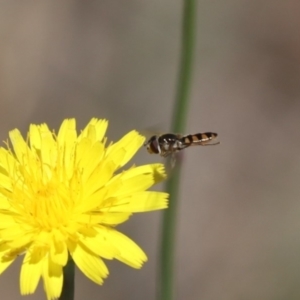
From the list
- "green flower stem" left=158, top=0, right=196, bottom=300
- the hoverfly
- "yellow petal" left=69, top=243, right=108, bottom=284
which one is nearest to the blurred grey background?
"green flower stem" left=158, top=0, right=196, bottom=300

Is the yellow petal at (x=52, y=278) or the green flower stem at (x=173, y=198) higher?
the green flower stem at (x=173, y=198)

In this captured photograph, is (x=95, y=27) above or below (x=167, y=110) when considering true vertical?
above

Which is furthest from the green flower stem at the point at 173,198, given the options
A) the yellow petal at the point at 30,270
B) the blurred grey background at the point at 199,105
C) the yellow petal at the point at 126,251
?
the blurred grey background at the point at 199,105

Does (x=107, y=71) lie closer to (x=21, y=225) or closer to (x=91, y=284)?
(x=91, y=284)

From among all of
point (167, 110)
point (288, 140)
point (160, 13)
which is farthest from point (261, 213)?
point (160, 13)

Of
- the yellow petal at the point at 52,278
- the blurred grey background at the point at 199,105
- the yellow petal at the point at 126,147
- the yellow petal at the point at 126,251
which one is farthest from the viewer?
the blurred grey background at the point at 199,105

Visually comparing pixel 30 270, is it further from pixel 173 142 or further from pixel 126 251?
pixel 173 142

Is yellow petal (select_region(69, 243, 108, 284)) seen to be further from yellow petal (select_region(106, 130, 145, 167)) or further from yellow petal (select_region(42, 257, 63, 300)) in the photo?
yellow petal (select_region(106, 130, 145, 167))

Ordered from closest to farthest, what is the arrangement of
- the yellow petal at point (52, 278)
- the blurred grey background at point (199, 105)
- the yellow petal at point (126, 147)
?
the yellow petal at point (52, 278) → the yellow petal at point (126, 147) → the blurred grey background at point (199, 105)

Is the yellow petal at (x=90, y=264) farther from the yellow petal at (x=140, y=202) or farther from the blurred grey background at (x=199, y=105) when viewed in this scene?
the blurred grey background at (x=199, y=105)
